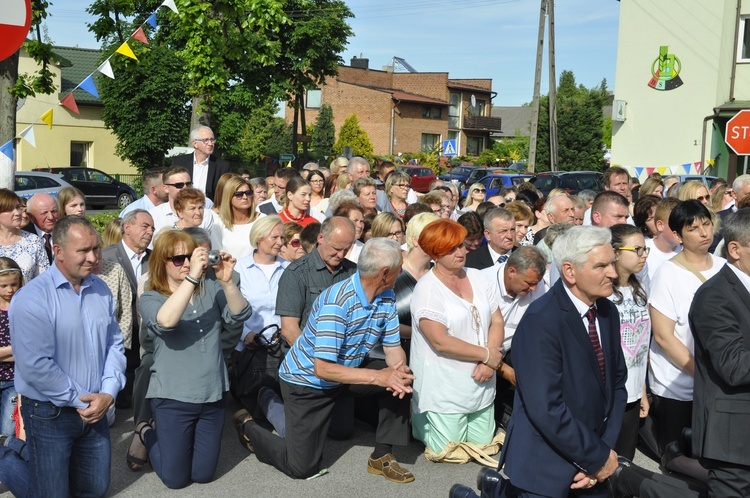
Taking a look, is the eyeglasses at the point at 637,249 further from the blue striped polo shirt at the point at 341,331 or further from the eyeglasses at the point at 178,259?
the eyeglasses at the point at 178,259

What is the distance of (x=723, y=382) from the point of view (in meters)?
4.23

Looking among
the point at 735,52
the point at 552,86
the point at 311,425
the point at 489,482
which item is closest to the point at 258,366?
the point at 311,425

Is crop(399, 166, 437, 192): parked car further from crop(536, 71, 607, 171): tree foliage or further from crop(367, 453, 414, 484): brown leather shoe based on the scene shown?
crop(367, 453, 414, 484): brown leather shoe

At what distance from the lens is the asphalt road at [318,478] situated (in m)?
5.54

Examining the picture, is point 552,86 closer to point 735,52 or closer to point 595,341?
point 735,52

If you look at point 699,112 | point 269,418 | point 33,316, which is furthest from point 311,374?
point 699,112

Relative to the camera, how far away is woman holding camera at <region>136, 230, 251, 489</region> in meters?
5.42

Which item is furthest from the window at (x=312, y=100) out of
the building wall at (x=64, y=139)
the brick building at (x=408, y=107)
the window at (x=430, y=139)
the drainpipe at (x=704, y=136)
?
the drainpipe at (x=704, y=136)

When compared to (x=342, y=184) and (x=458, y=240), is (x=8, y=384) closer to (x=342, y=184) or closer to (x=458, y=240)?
(x=458, y=240)

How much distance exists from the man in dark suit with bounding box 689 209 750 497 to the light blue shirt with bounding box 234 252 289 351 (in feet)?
11.6

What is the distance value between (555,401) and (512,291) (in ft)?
9.02

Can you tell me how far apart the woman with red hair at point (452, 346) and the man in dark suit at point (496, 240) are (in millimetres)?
1182

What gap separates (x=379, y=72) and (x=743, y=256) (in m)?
70.8

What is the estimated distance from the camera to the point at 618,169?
418 inches
